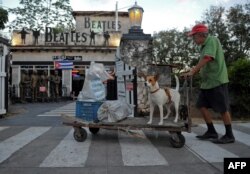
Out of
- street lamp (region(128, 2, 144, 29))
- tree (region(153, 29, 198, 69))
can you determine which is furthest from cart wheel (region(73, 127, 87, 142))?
tree (region(153, 29, 198, 69))

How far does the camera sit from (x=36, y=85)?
2406 cm

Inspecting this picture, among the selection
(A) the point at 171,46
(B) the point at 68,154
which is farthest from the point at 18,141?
(A) the point at 171,46

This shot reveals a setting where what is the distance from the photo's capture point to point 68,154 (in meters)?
6.04

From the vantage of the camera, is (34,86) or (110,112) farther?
(34,86)

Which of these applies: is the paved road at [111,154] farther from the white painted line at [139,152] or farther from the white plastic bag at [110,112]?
the white plastic bag at [110,112]

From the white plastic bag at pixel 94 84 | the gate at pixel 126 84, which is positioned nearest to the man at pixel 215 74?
the white plastic bag at pixel 94 84

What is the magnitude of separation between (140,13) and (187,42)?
1480 inches

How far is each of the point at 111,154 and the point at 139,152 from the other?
0.45 meters

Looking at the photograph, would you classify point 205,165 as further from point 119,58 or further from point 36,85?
point 36,85

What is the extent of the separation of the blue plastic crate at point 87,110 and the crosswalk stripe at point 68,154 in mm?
428

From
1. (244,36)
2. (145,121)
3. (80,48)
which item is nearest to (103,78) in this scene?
(145,121)

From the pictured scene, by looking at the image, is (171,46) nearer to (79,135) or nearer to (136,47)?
(136,47)

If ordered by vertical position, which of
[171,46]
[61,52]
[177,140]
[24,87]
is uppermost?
[171,46]

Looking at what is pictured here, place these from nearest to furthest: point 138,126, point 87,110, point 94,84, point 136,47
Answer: point 138,126
point 87,110
point 94,84
point 136,47
